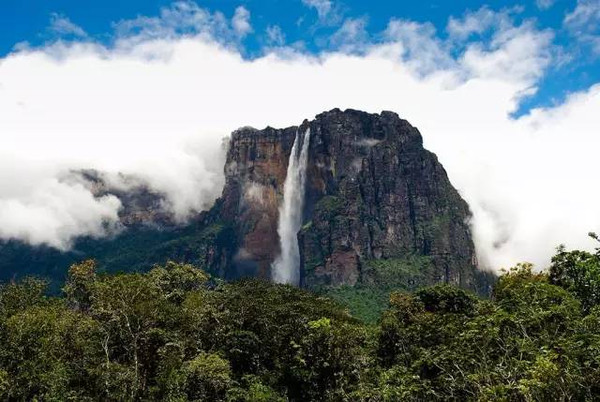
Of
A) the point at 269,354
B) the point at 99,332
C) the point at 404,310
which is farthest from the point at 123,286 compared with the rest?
the point at 404,310

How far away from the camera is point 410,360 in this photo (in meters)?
52.2

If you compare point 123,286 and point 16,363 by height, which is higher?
point 123,286

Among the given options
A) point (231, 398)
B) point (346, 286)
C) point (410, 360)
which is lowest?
point (231, 398)

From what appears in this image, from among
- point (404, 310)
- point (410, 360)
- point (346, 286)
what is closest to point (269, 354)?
point (410, 360)

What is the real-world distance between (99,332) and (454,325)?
3040 centimetres

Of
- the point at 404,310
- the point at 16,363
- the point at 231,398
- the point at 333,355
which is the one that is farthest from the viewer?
the point at 404,310

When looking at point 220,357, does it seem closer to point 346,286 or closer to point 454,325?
point 454,325

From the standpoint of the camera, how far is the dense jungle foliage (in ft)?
110

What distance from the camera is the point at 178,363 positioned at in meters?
48.2

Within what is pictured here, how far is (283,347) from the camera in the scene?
56469mm

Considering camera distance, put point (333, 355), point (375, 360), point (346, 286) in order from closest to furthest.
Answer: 1. point (333, 355)
2. point (375, 360)
3. point (346, 286)

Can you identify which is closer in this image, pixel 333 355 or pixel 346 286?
pixel 333 355

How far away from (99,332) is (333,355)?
67.7 feet

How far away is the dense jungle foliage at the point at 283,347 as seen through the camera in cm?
3341
